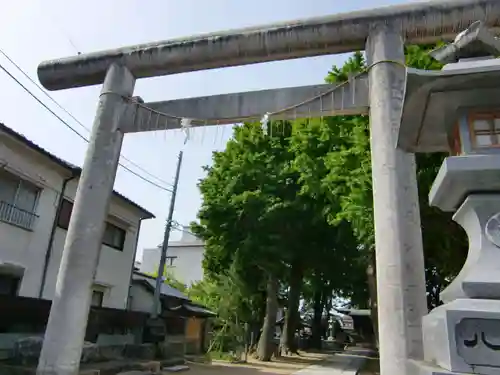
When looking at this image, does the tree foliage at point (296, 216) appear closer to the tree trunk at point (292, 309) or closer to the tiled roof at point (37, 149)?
the tree trunk at point (292, 309)

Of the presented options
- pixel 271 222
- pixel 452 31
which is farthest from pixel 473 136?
pixel 271 222

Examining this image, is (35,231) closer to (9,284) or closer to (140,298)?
(9,284)

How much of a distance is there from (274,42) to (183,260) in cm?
4106

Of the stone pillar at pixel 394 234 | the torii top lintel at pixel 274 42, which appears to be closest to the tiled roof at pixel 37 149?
the torii top lintel at pixel 274 42

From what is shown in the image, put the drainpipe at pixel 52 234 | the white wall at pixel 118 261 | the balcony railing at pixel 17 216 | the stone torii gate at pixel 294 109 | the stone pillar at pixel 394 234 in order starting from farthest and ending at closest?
the white wall at pixel 118 261 < the drainpipe at pixel 52 234 < the balcony railing at pixel 17 216 < the stone torii gate at pixel 294 109 < the stone pillar at pixel 394 234

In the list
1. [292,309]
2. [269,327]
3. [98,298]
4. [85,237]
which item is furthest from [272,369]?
[85,237]

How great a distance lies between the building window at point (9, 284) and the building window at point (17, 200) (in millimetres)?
1578

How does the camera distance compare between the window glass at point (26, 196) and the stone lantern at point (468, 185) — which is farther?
the window glass at point (26, 196)

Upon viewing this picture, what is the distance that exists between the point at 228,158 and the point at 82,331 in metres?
15.6

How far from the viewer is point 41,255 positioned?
43.7 feet

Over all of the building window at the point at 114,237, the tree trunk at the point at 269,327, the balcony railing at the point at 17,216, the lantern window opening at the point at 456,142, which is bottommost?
the tree trunk at the point at 269,327

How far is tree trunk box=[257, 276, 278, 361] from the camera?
21.9 metres

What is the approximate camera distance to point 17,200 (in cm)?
1267

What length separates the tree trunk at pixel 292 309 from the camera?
2372cm
